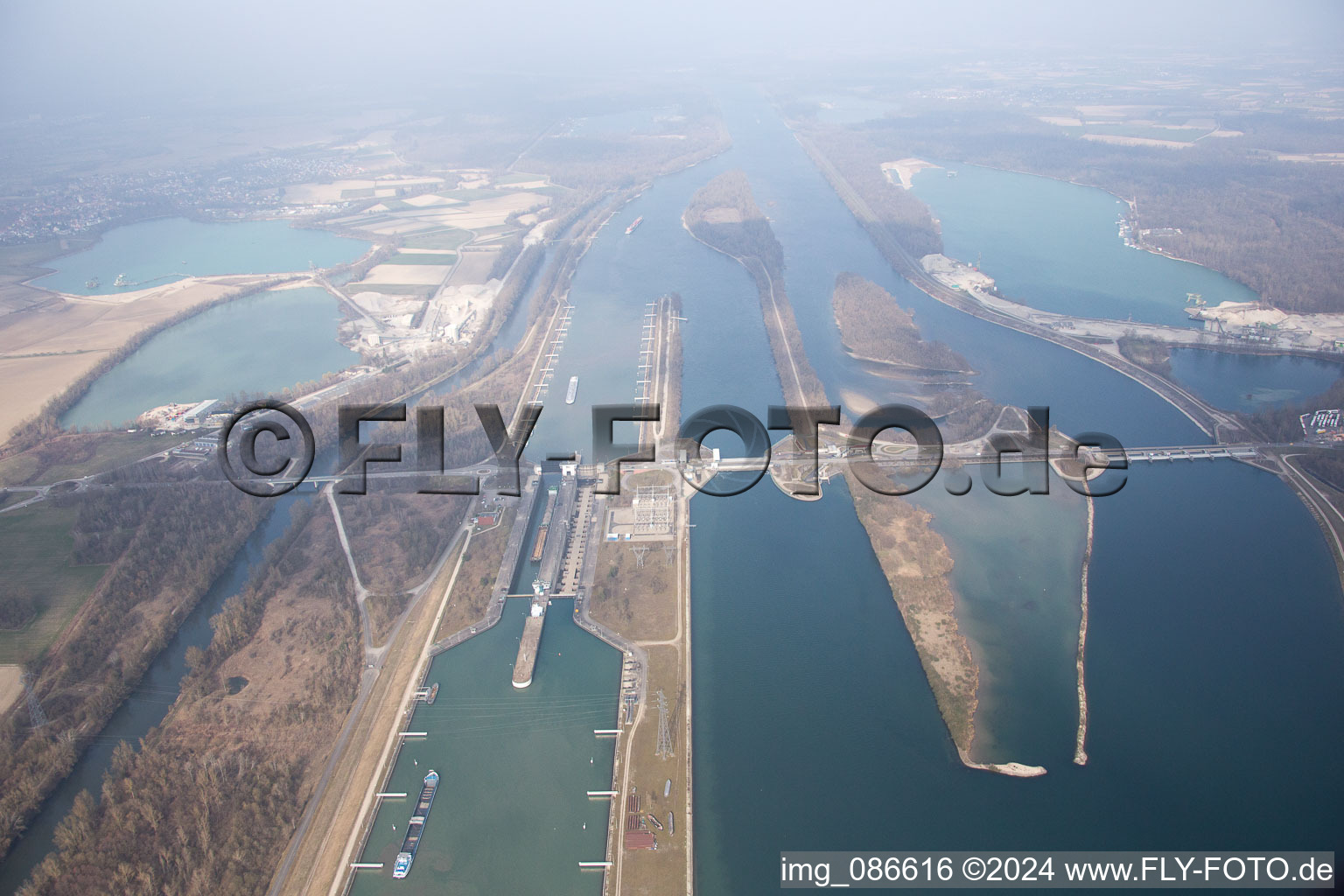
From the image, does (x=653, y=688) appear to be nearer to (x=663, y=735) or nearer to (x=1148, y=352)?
(x=663, y=735)

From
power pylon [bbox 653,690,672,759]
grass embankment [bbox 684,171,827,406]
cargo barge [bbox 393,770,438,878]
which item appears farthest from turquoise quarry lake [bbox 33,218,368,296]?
power pylon [bbox 653,690,672,759]

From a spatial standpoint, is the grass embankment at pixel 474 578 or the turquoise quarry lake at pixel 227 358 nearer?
the grass embankment at pixel 474 578

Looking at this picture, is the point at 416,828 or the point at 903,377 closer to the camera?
the point at 416,828

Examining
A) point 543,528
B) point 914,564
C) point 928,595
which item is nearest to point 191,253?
point 543,528

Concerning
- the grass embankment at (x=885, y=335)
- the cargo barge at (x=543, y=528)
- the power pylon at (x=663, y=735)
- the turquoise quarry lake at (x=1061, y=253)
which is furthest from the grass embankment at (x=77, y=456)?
the turquoise quarry lake at (x=1061, y=253)

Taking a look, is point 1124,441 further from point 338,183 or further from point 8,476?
point 338,183

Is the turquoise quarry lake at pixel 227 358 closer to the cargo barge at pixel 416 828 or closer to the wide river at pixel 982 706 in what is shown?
the wide river at pixel 982 706

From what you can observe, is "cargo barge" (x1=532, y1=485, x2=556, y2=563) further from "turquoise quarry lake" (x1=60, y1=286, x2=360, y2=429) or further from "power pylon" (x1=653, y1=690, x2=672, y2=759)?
"turquoise quarry lake" (x1=60, y1=286, x2=360, y2=429)
